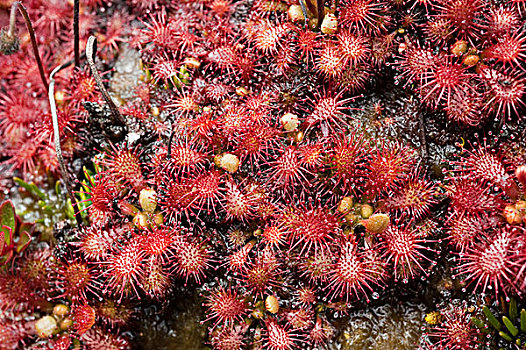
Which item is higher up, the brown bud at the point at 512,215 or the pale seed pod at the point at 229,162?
the brown bud at the point at 512,215

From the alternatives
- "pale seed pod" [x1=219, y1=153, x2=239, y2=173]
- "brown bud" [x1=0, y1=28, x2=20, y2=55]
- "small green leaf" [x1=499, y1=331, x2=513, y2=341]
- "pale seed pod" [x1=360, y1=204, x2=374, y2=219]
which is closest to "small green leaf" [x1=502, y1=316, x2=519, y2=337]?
"small green leaf" [x1=499, y1=331, x2=513, y2=341]

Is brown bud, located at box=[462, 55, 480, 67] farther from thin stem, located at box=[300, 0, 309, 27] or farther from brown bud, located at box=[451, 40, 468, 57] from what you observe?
thin stem, located at box=[300, 0, 309, 27]

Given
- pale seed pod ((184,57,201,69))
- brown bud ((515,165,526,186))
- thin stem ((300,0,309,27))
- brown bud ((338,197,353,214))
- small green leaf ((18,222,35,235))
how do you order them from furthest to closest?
small green leaf ((18,222,35,235)), pale seed pod ((184,57,201,69)), thin stem ((300,0,309,27)), brown bud ((338,197,353,214)), brown bud ((515,165,526,186))

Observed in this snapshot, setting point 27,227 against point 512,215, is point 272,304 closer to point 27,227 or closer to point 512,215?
point 512,215

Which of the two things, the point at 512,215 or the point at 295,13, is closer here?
the point at 512,215

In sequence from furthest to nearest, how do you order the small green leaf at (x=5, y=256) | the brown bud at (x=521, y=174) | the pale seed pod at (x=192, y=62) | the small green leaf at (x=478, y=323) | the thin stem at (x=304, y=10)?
1. the small green leaf at (x=5, y=256)
2. the pale seed pod at (x=192, y=62)
3. the thin stem at (x=304, y=10)
4. the small green leaf at (x=478, y=323)
5. the brown bud at (x=521, y=174)

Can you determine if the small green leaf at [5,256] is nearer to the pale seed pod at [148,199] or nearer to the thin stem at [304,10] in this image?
the pale seed pod at [148,199]

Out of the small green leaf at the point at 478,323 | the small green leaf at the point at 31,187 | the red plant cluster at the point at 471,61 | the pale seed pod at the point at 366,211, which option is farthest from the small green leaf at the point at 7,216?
the small green leaf at the point at 478,323

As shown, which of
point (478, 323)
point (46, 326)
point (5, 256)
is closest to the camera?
point (478, 323)

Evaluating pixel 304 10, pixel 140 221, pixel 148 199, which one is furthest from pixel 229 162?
pixel 304 10

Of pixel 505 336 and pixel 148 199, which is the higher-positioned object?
pixel 148 199

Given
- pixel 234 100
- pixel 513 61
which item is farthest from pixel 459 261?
pixel 234 100

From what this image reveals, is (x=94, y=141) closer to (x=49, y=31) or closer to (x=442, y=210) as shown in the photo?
(x=49, y=31)
